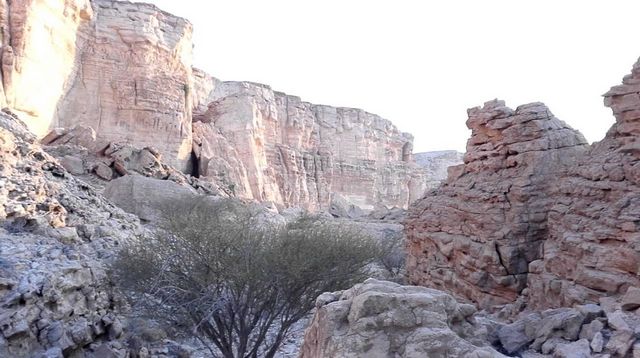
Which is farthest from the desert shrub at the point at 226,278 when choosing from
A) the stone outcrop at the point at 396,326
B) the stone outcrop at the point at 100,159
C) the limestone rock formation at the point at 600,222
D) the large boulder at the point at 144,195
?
the stone outcrop at the point at 100,159

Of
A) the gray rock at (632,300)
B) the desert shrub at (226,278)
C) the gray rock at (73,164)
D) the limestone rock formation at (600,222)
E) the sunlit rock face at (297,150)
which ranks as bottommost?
the desert shrub at (226,278)

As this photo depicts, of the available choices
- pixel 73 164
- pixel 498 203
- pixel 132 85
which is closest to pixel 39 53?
pixel 132 85

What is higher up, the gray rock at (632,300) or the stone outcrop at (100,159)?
the stone outcrop at (100,159)

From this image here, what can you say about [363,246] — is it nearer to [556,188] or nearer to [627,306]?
[556,188]

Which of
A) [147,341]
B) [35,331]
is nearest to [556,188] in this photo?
[147,341]

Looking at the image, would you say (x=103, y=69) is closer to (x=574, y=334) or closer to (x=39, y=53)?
(x=39, y=53)

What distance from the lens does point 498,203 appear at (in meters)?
7.66

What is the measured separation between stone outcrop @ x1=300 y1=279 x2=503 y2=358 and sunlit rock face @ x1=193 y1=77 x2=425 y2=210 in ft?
100

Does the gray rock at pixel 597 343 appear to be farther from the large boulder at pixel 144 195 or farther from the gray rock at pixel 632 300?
the large boulder at pixel 144 195

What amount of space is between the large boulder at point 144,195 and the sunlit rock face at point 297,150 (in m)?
15.2

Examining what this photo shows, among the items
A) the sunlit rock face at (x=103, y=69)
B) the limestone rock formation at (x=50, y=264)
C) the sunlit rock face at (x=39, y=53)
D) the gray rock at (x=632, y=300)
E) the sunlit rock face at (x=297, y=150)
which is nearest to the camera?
the gray rock at (x=632, y=300)

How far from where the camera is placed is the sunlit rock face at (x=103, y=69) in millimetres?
25047

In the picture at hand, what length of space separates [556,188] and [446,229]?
237cm

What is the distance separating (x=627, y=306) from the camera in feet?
13.8
